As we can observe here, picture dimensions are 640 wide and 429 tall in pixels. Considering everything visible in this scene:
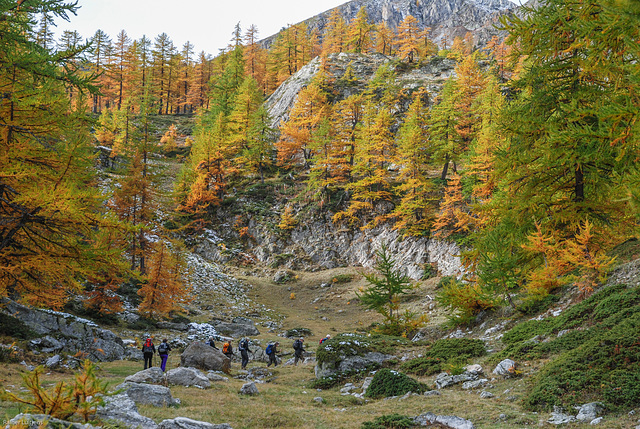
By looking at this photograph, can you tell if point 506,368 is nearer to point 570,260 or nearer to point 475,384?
point 475,384

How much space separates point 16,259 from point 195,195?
29934 millimetres

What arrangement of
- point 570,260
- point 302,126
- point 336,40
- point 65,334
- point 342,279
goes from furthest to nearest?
point 336,40, point 302,126, point 342,279, point 65,334, point 570,260

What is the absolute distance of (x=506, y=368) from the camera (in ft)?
31.1

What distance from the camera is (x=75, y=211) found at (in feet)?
27.7

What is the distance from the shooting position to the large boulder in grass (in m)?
14.5

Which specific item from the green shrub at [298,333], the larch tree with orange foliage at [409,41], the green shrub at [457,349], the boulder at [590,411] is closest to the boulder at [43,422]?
the boulder at [590,411]

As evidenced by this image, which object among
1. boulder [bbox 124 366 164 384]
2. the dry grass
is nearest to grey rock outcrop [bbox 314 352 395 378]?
the dry grass

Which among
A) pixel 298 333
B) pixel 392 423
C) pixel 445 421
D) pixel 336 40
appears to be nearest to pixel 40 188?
pixel 392 423

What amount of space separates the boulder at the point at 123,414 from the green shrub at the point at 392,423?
4.14 m

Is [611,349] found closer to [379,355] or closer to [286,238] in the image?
[379,355]

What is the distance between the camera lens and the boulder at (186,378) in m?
11.1

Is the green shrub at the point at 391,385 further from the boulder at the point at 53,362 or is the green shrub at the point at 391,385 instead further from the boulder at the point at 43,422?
the boulder at the point at 53,362

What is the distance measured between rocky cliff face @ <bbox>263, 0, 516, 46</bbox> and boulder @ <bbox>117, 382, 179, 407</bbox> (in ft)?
439

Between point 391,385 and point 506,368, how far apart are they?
3.23 meters
